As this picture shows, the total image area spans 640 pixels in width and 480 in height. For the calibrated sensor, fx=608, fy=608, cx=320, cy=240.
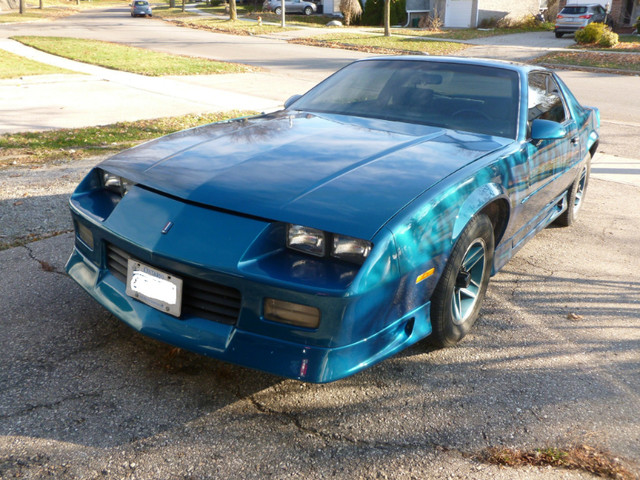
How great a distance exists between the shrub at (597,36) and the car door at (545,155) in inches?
948

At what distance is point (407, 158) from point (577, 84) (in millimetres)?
15009

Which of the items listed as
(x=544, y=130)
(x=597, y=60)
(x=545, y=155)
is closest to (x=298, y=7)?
(x=597, y=60)

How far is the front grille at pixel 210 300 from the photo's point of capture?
8.20 ft

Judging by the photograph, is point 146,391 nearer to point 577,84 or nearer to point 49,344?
point 49,344

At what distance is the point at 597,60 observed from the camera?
2114 cm

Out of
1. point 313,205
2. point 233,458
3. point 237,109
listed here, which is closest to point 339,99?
point 313,205

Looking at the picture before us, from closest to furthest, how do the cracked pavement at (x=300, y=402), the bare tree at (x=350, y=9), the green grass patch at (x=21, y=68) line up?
the cracked pavement at (x=300, y=402)
the green grass patch at (x=21, y=68)
the bare tree at (x=350, y=9)

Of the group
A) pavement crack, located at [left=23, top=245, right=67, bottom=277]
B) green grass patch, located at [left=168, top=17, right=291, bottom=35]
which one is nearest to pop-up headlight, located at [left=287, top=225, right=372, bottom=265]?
pavement crack, located at [left=23, top=245, right=67, bottom=277]

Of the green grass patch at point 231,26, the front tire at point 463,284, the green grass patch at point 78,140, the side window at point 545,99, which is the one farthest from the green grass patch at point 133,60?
the front tire at point 463,284

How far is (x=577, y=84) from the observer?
637 inches

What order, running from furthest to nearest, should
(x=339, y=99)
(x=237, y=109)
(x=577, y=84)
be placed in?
(x=577, y=84)
(x=237, y=109)
(x=339, y=99)

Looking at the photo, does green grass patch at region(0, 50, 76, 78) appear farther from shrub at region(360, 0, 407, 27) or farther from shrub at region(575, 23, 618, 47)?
shrub at region(360, 0, 407, 27)

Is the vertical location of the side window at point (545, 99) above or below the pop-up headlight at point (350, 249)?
above

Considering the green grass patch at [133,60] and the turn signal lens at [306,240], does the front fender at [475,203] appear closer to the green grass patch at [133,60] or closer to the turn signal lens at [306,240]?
the turn signal lens at [306,240]
